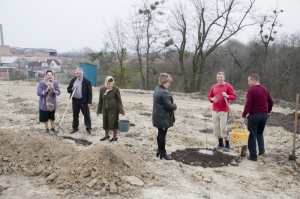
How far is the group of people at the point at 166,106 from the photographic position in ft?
16.4

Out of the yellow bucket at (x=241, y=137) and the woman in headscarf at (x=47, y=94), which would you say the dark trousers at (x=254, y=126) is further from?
the woman in headscarf at (x=47, y=94)

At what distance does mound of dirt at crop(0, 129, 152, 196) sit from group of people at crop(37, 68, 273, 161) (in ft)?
3.22

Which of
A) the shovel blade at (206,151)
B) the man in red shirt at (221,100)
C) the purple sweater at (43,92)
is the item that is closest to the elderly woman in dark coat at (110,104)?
the purple sweater at (43,92)

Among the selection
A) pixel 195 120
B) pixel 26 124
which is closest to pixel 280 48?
pixel 195 120

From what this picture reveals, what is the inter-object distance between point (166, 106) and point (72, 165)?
1901 millimetres

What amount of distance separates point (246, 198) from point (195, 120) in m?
5.45

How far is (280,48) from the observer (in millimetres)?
24469

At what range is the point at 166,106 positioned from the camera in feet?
16.0

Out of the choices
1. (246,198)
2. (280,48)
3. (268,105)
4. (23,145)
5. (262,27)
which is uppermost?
(262,27)

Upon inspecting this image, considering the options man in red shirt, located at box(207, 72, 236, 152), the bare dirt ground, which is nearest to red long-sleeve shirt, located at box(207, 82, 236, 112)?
man in red shirt, located at box(207, 72, 236, 152)

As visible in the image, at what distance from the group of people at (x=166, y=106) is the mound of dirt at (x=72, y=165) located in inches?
38.6

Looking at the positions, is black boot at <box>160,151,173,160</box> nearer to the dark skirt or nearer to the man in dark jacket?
the man in dark jacket

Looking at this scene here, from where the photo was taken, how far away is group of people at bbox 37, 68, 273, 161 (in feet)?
16.4

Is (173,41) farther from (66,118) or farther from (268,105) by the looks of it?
(268,105)
